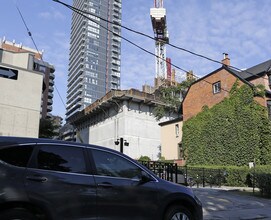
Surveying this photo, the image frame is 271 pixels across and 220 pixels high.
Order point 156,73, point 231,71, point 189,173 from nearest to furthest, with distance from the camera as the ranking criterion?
point 189,173, point 231,71, point 156,73

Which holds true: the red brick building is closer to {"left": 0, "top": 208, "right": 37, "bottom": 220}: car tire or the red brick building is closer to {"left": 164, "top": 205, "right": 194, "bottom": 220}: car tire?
{"left": 164, "top": 205, "right": 194, "bottom": 220}: car tire

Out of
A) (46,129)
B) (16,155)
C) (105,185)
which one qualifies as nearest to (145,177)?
(105,185)

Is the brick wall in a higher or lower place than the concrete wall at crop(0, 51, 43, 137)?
higher

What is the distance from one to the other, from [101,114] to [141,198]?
2234 inches

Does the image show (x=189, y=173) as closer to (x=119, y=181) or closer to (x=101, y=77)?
(x=119, y=181)

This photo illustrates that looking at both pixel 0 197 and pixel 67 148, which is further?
pixel 67 148

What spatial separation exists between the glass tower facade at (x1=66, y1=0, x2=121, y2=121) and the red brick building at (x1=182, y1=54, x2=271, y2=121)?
9825cm

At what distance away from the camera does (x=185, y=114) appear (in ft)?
132

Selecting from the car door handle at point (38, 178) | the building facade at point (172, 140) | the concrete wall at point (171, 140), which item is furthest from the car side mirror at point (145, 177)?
the concrete wall at point (171, 140)

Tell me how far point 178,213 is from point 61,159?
7.59 ft

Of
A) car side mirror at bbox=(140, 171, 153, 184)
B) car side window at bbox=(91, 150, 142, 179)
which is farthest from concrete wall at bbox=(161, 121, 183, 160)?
car side window at bbox=(91, 150, 142, 179)

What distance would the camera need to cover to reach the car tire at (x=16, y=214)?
15.3ft

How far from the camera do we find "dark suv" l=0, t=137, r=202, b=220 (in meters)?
4.89

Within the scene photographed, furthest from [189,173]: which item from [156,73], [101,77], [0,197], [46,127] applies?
[101,77]
